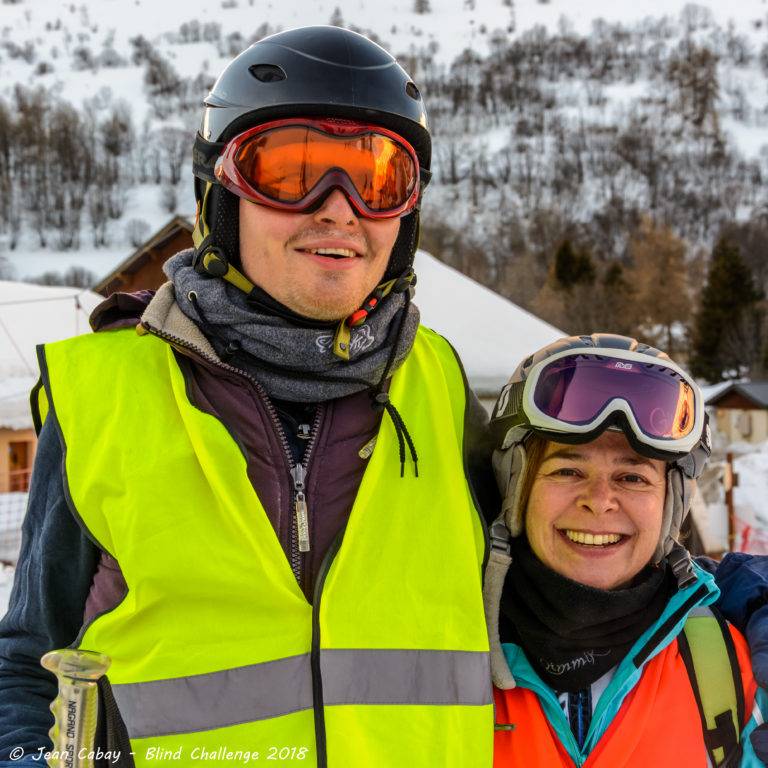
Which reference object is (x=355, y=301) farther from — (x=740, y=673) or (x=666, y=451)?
(x=740, y=673)

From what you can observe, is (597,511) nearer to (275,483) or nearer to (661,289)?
(275,483)

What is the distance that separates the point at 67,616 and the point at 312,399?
0.73 m

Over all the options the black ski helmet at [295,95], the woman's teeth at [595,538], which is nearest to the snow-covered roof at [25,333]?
the black ski helmet at [295,95]

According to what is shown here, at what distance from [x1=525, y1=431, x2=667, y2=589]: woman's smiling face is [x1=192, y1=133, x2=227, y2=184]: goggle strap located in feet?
3.79

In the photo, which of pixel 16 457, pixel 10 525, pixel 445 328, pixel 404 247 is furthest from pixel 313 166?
pixel 16 457

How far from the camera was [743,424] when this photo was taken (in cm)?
2522

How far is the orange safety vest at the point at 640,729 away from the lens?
1779 millimetres

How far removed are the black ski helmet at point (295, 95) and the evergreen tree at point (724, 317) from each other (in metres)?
38.0

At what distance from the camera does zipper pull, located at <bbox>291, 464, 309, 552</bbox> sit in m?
1.64

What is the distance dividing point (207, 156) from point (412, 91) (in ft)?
1.88

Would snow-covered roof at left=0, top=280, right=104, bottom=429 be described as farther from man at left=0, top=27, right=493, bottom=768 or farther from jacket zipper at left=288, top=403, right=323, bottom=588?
jacket zipper at left=288, top=403, right=323, bottom=588

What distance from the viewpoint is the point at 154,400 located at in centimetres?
169

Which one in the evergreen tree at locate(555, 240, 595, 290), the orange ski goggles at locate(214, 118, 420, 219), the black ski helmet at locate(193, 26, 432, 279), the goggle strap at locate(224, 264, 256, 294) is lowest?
the evergreen tree at locate(555, 240, 595, 290)


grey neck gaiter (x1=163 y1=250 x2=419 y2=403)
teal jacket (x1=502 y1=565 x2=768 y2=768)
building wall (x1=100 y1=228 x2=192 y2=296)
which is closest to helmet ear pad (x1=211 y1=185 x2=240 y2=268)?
grey neck gaiter (x1=163 y1=250 x2=419 y2=403)
